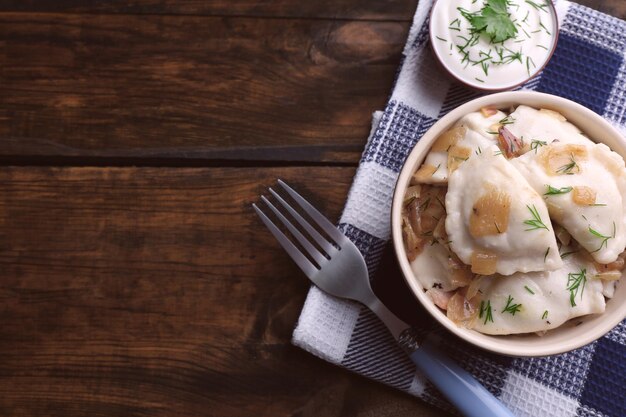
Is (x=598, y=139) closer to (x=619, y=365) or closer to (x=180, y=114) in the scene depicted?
(x=619, y=365)

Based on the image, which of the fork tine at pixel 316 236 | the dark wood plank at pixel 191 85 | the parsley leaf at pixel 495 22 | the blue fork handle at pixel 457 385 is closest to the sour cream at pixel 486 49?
the parsley leaf at pixel 495 22

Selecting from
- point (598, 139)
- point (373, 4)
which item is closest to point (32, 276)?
point (373, 4)

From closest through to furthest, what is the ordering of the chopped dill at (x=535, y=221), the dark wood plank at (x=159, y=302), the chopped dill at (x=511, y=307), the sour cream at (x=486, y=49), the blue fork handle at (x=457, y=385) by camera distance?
the chopped dill at (x=535, y=221)
the chopped dill at (x=511, y=307)
the blue fork handle at (x=457, y=385)
the sour cream at (x=486, y=49)
the dark wood plank at (x=159, y=302)

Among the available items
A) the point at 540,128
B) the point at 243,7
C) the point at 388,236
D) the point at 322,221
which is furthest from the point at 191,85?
the point at 540,128

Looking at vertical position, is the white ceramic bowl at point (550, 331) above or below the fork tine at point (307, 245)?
above

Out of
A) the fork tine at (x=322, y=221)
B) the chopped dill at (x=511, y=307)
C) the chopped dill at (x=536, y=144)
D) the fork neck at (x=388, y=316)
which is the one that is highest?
the chopped dill at (x=536, y=144)

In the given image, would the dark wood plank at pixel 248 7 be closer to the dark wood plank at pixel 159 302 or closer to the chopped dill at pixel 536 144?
the dark wood plank at pixel 159 302
